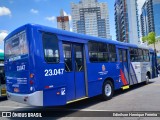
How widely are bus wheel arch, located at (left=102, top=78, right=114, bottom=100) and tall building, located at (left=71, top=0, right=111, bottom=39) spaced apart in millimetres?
115632

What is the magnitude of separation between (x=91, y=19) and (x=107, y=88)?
121711 mm

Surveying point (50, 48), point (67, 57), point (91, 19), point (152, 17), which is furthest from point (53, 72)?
point (152, 17)

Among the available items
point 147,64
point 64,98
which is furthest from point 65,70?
point 147,64

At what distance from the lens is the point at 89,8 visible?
5231 inches

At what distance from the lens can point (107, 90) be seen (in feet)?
35.7

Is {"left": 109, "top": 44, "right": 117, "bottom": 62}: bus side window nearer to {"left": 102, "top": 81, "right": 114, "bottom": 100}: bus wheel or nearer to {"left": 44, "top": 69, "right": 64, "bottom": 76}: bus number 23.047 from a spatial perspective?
{"left": 102, "top": 81, "right": 114, "bottom": 100}: bus wheel

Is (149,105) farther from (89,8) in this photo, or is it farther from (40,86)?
(89,8)

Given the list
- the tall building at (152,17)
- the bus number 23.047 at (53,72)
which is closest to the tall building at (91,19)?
the tall building at (152,17)

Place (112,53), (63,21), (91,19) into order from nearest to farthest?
(112,53) < (91,19) < (63,21)

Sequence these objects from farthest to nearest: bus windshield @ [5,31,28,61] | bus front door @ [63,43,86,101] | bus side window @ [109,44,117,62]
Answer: bus side window @ [109,44,117,62]
bus front door @ [63,43,86,101]
bus windshield @ [5,31,28,61]

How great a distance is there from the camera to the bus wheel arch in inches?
414

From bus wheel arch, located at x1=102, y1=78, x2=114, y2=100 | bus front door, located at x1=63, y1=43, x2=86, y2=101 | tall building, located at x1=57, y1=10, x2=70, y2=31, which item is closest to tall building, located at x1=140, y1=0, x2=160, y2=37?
tall building, located at x1=57, y1=10, x2=70, y2=31

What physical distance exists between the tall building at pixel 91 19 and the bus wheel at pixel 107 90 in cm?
11574

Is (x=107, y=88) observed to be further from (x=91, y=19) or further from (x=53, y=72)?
(x=91, y=19)
